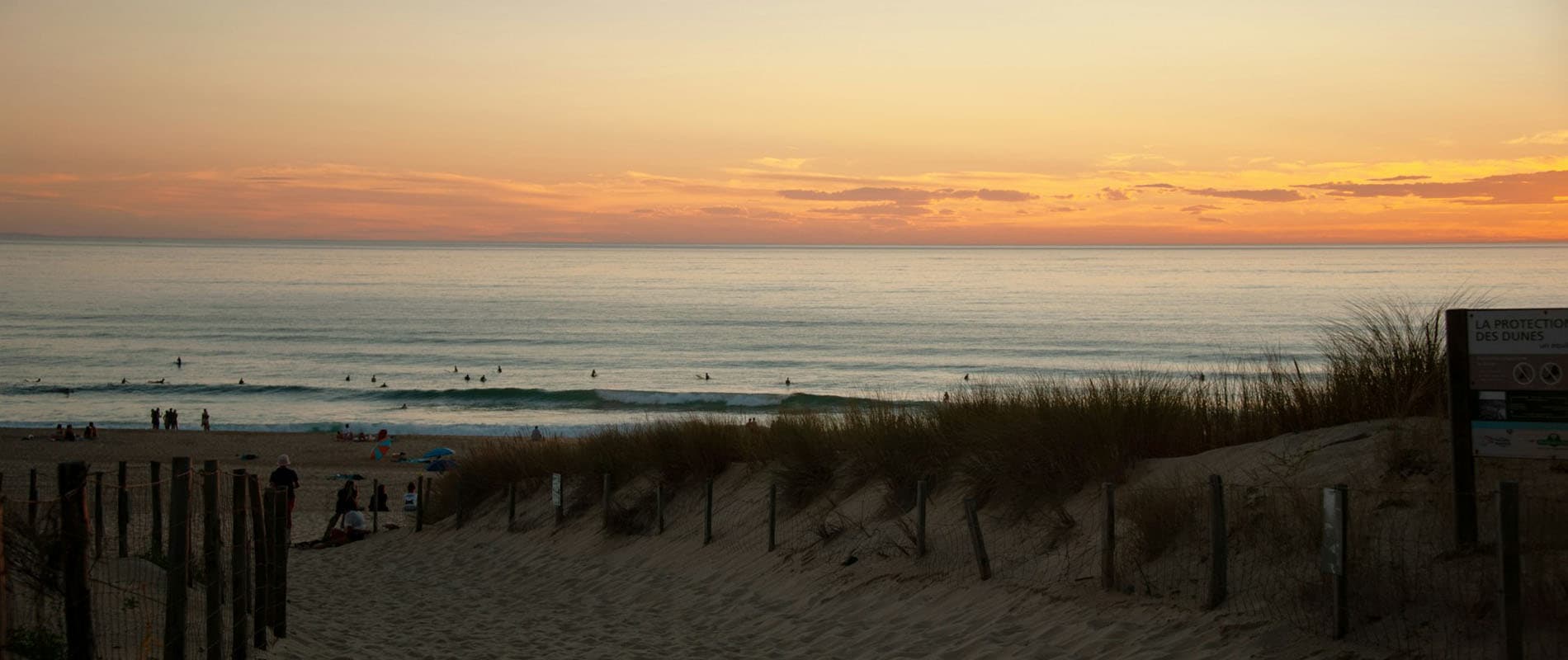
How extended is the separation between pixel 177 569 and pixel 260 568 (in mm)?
3435

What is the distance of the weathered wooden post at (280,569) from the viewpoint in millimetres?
12250

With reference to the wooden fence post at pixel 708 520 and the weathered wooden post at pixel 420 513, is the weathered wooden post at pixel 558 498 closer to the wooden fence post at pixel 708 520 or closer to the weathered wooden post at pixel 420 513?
the wooden fence post at pixel 708 520

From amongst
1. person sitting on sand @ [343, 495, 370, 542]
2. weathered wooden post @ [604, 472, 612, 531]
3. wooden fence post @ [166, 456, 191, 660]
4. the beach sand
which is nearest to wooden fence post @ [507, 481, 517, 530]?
the beach sand

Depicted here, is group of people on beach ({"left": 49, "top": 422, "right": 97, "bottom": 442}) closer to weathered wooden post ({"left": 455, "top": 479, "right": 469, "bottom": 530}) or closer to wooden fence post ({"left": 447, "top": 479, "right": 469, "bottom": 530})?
weathered wooden post ({"left": 455, "top": 479, "right": 469, "bottom": 530})

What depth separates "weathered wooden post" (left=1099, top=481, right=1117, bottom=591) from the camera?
9.63 metres

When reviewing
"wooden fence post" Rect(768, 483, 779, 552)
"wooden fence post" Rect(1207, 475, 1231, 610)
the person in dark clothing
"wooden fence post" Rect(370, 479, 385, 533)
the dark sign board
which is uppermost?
the dark sign board

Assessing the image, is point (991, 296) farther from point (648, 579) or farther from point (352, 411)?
point (648, 579)

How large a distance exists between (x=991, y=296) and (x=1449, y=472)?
11998 centimetres

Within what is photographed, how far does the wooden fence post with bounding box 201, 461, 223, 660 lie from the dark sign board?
9135 millimetres

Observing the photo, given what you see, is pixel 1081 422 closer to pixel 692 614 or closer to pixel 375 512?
pixel 692 614

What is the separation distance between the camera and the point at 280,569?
12414mm

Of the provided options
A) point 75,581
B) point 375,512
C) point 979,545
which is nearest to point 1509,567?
point 979,545

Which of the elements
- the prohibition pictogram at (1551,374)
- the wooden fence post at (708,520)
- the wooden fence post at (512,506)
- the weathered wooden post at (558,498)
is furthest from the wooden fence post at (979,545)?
the wooden fence post at (512,506)

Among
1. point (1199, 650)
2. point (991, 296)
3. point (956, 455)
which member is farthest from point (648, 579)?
point (991, 296)
